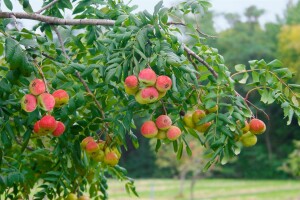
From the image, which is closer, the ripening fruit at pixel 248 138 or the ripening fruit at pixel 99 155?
the ripening fruit at pixel 248 138

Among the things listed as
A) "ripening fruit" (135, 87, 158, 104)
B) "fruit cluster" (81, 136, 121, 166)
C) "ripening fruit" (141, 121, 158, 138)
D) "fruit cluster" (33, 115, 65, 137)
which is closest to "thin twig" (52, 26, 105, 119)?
"fruit cluster" (81, 136, 121, 166)

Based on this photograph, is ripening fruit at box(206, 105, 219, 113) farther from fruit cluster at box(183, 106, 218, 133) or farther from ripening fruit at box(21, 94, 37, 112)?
ripening fruit at box(21, 94, 37, 112)

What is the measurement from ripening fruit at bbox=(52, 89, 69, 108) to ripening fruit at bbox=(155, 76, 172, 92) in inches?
15.2

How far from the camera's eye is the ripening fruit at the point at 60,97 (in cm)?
197

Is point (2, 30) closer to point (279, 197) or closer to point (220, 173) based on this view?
point (279, 197)

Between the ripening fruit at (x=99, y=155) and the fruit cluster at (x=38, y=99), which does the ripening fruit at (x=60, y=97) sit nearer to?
the fruit cluster at (x=38, y=99)

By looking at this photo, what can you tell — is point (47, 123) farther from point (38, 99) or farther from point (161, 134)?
point (161, 134)

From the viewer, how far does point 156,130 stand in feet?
6.56

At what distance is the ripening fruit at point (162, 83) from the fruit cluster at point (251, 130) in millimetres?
434

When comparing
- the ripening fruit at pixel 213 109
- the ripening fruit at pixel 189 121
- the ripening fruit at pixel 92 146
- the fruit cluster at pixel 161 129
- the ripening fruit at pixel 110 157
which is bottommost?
the ripening fruit at pixel 110 157

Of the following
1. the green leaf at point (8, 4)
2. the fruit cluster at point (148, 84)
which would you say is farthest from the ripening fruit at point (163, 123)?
the green leaf at point (8, 4)

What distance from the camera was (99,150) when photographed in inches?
90.4

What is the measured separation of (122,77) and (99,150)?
308 millimetres

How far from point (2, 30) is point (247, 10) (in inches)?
1201
